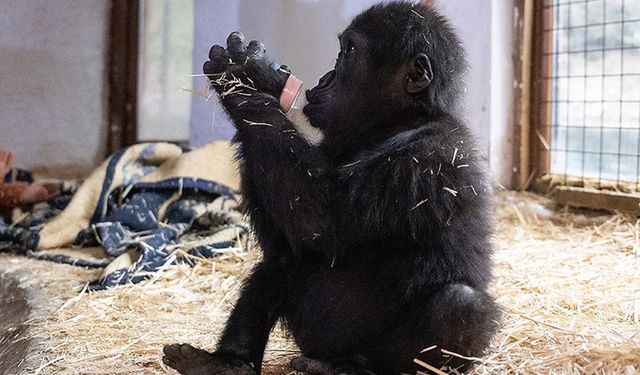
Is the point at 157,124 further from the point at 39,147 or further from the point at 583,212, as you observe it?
the point at 583,212

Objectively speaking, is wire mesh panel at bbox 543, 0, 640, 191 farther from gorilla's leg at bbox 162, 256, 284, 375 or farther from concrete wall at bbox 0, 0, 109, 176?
concrete wall at bbox 0, 0, 109, 176

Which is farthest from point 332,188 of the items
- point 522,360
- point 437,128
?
point 522,360

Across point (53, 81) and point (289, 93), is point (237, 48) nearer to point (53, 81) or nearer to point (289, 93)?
point (289, 93)

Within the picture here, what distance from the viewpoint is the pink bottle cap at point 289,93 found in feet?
7.58

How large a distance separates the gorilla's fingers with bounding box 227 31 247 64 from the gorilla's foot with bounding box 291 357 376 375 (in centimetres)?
85

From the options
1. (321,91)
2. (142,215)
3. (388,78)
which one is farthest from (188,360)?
(142,215)

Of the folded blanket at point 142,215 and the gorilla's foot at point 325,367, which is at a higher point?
the folded blanket at point 142,215

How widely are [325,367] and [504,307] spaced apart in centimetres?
81

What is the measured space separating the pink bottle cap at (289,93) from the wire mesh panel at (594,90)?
9.44 feet

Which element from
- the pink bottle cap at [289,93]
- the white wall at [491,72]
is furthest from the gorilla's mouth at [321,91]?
the white wall at [491,72]

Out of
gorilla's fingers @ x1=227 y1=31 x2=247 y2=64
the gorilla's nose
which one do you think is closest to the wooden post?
the gorilla's nose

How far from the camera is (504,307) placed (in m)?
2.68

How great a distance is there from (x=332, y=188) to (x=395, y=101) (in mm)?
Result: 446

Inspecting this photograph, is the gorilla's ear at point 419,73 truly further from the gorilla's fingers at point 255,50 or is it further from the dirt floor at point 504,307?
the dirt floor at point 504,307
